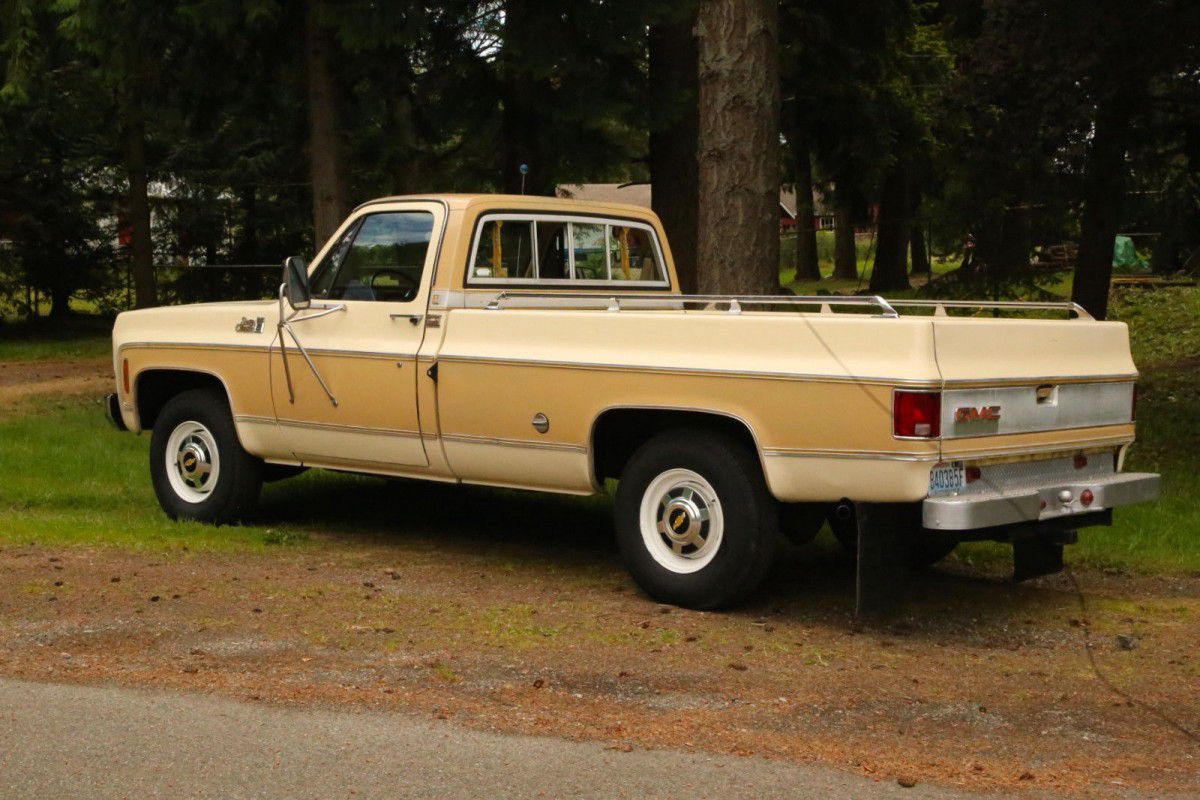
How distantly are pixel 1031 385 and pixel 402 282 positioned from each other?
3.56 m

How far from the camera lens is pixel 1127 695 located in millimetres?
6082

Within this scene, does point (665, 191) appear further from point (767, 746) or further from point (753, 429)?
point (767, 746)

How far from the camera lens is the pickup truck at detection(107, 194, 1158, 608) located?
265 inches

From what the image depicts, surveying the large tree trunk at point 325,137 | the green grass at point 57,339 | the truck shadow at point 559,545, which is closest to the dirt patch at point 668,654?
the truck shadow at point 559,545

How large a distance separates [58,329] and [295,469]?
2314cm

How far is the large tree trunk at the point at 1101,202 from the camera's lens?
1606cm

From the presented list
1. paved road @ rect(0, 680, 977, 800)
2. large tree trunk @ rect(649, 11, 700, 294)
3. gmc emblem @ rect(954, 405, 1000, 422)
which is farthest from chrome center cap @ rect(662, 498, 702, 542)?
large tree trunk @ rect(649, 11, 700, 294)

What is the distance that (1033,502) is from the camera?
273 inches

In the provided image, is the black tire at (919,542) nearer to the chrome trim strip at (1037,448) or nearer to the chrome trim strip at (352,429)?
the chrome trim strip at (1037,448)

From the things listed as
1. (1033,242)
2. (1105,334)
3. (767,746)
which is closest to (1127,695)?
(767,746)

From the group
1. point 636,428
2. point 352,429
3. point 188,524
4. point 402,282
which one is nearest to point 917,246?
point 188,524

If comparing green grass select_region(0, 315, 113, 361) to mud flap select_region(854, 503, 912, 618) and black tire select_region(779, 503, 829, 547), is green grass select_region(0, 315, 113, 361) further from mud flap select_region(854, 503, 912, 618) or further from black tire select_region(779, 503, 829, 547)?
mud flap select_region(854, 503, 912, 618)

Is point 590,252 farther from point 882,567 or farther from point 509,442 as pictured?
point 882,567

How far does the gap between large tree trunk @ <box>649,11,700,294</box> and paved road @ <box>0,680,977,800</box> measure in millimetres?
12119
